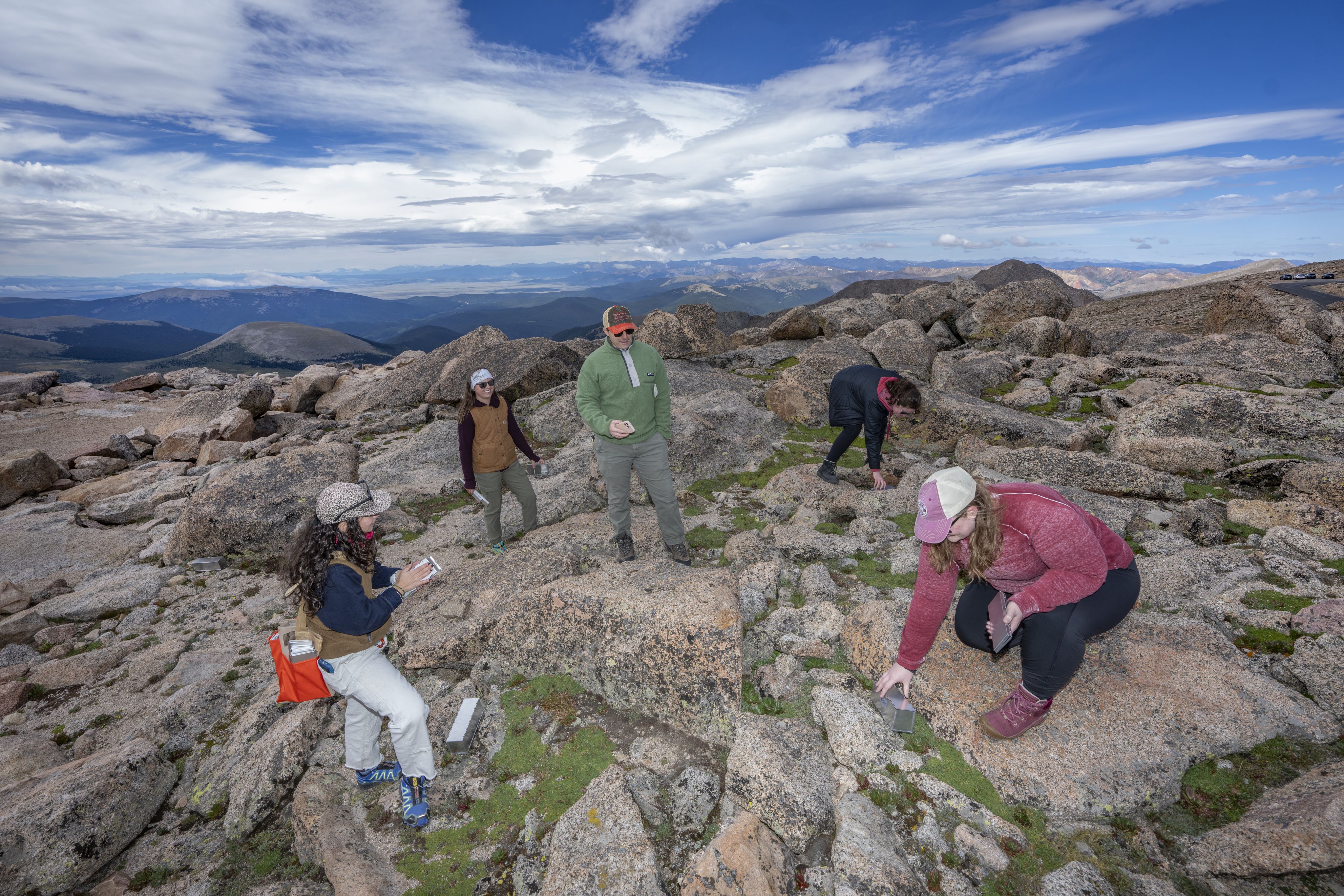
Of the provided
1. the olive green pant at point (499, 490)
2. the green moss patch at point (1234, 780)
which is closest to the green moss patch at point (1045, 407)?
the green moss patch at point (1234, 780)

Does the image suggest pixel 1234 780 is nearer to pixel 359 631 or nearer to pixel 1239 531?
pixel 1239 531

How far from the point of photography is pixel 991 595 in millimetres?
5594

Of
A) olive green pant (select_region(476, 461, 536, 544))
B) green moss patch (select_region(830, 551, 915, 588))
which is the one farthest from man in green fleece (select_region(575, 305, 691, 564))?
green moss patch (select_region(830, 551, 915, 588))

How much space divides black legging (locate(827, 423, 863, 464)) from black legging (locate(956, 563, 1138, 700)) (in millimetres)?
6691

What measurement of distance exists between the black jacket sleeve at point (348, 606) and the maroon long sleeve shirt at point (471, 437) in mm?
4343

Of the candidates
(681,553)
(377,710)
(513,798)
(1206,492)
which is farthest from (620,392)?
(1206,492)

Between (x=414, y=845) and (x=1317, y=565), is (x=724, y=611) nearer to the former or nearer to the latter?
(x=414, y=845)

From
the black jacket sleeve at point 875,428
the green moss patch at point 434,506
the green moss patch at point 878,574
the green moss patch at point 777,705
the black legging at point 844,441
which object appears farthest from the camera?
the green moss patch at point 434,506

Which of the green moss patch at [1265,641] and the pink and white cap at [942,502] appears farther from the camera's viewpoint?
the green moss patch at [1265,641]

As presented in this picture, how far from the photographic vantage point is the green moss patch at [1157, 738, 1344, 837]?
174 inches

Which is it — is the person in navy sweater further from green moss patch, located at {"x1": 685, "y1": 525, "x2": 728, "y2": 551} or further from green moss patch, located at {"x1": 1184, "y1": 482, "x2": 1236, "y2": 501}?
green moss patch, located at {"x1": 1184, "y1": 482, "x2": 1236, "y2": 501}

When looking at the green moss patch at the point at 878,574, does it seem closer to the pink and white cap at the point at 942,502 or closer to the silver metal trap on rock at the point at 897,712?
the silver metal trap on rock at the point at 897,712

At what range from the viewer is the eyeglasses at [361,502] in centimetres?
528

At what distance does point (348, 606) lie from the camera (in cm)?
521
